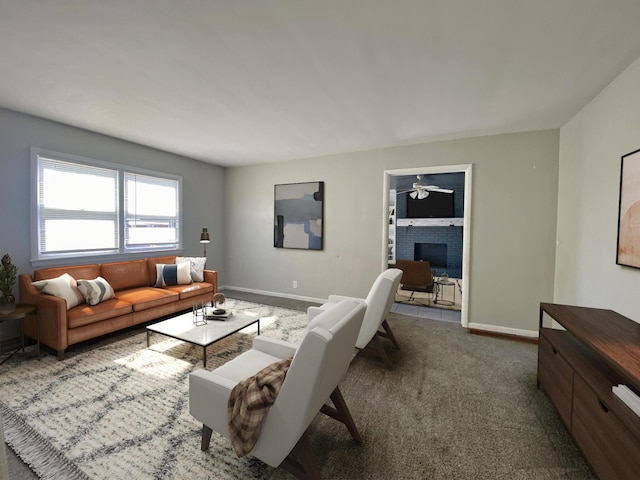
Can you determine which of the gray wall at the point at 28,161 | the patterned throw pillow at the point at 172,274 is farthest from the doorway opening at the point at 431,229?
the patterned throw pillow at the point at 172,274

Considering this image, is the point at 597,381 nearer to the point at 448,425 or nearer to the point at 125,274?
the point at 448,425

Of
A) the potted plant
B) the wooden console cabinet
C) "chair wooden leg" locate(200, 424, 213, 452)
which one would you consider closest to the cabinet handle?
the wooden console cabinet

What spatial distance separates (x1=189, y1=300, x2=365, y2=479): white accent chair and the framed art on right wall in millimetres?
2058

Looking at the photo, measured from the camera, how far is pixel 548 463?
1.53 meters

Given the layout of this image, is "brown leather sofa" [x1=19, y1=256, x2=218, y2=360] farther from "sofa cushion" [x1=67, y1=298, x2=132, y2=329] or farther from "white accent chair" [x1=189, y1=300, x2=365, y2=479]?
"white accent chair" [x1=189, y1=300, x2=365, y2=479]

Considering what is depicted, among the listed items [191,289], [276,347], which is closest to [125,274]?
[191,289]

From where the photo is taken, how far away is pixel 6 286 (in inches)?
101

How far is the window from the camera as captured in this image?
10.5 ft

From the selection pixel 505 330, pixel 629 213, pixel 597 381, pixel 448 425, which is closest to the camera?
pixel 597 381

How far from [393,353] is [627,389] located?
5.98 ft

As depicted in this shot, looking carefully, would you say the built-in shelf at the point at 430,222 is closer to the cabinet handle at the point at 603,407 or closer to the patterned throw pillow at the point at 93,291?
the cabinet handle at the point at 603,407

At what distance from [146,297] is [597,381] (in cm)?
419

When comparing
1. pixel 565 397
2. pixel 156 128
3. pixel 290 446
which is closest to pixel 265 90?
pixel 156 128

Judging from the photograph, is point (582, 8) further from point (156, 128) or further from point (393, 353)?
point (156, 128)
